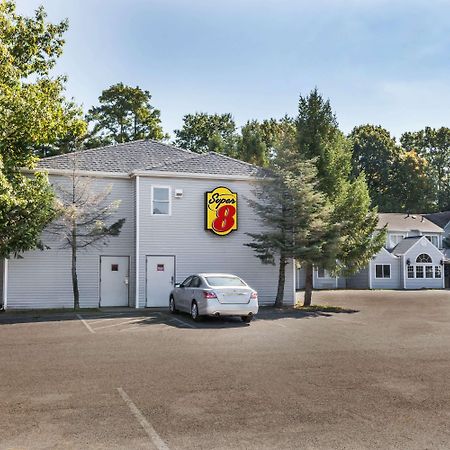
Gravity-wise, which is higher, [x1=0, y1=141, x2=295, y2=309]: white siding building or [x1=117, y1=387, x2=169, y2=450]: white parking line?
[x1=0, y1=141, x2=295, y2=309]: white siding building

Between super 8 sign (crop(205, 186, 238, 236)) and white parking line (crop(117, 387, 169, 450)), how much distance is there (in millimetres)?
15178

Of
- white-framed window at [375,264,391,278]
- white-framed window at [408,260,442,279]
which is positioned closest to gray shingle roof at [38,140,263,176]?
white-framed window at [375,264,391,278]

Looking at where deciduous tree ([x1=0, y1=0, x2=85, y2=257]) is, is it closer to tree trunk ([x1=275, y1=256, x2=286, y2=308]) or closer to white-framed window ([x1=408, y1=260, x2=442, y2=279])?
tree trunk ([x1=275, y1=256, x2=286, y2=308])

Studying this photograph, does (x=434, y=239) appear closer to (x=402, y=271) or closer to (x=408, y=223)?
(x=408, y=223)

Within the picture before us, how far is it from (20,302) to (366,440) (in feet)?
58.4

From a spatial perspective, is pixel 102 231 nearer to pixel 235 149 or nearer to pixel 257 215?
pixel 257 215

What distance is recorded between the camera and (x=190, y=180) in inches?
869

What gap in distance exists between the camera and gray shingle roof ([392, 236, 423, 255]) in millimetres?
44375

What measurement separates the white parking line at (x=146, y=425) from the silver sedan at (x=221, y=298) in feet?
25.8

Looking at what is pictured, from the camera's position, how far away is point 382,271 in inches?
1720

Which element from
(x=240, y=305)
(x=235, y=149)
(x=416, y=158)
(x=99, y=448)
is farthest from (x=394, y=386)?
(x=416, y=158)

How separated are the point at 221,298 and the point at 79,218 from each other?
27.4ft

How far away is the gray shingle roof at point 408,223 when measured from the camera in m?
48.6

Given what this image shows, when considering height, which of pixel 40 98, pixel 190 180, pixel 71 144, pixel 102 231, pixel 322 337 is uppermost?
pixel 71 144
